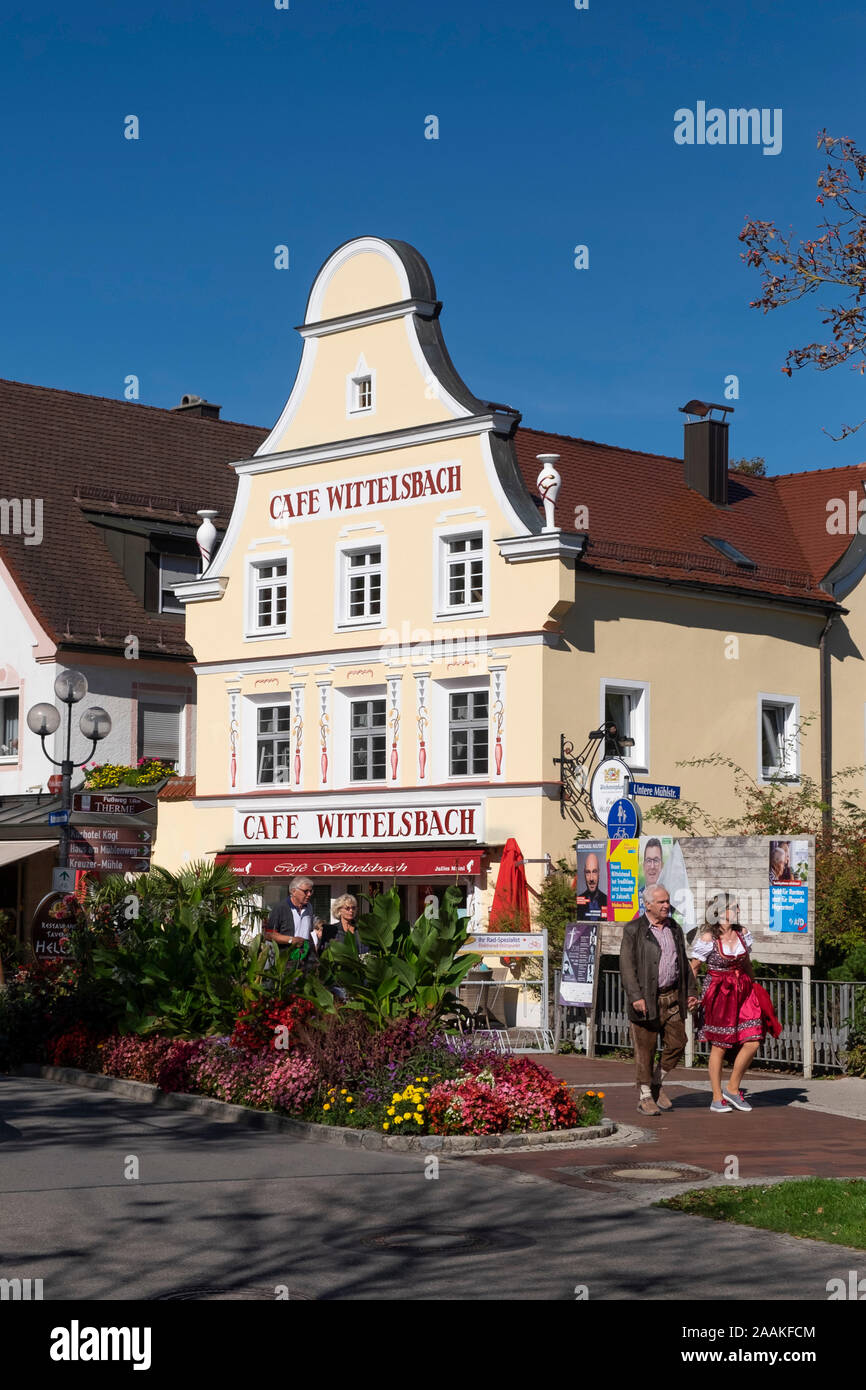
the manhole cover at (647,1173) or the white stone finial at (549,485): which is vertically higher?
the white stone finial at (549,485)

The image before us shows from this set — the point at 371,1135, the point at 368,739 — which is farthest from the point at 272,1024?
the point at 368,739

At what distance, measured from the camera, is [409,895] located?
31625 millimetres

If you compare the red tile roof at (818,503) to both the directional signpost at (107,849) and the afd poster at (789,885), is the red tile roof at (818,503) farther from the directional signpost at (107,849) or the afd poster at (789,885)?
the directional signpost at (107,849)

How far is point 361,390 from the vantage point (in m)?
33.4

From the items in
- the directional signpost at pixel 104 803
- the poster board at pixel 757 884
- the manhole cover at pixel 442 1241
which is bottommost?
the manhole cover at pixel 442 1241

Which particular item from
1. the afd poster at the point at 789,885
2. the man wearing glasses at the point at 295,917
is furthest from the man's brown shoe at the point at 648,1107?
the afd poster at the point at 789,885

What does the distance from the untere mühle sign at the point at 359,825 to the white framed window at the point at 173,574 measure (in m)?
7.38

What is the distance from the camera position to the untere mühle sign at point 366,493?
31.6 m

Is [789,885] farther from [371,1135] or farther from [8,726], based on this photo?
[8,726]

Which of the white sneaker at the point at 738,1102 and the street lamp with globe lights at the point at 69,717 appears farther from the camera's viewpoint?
the street lamp with globe lights at the point at 69,717

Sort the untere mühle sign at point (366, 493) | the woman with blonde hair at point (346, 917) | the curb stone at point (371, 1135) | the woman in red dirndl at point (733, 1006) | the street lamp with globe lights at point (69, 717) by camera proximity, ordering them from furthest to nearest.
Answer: the untere mühle sign at point (366, 493), the street lamp with globe lights at point (69, 717), the woman with blonde hair at point (346, 917), the woman in red dirndl at point (733, 1006), the curb stone at point (371, 1135)

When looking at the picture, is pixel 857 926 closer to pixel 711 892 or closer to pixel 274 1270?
pixel 711 892

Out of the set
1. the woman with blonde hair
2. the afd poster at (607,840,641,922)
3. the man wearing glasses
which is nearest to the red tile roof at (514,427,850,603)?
the afd poster at (607,840,641,922)

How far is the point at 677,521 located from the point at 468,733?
22.5ft
